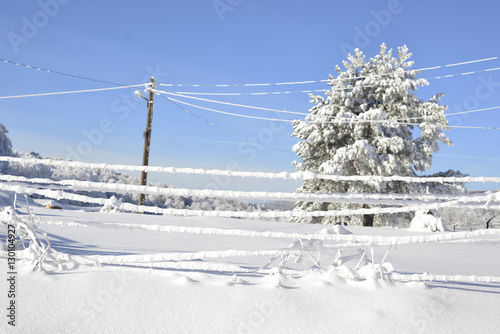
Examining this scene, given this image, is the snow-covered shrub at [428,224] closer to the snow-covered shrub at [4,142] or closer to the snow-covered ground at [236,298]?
the snow-covered ground at [236,298]

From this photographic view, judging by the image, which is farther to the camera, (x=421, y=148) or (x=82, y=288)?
(x=421, y=148)

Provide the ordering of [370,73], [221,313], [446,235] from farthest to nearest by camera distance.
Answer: [370,73]
[446,235]
[221,313]

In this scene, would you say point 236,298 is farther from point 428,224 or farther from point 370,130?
point 370,130

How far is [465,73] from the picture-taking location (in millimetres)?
13016

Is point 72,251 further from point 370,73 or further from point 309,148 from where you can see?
point 370,73

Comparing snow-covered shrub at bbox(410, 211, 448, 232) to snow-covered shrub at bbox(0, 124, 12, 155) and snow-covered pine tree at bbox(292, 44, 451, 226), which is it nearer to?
snow-covered pine tree at bbox(292, 44, 451, 226)

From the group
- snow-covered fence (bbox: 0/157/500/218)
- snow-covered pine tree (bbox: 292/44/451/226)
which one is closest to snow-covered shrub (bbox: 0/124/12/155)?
snow-covered pine tree (bbox: 292/44/451/226)

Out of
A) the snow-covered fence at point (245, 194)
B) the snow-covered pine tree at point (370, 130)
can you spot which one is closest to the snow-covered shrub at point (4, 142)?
the snow-covered pine tree at point (370, 130)

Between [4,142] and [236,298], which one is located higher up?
[4,142]

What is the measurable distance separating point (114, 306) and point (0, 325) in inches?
24.1

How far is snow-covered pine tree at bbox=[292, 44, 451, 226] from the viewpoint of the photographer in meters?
15.0

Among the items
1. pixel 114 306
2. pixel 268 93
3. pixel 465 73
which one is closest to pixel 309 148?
pixel 268 93

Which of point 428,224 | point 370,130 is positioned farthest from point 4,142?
point 428,224

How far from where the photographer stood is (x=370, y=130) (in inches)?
648
